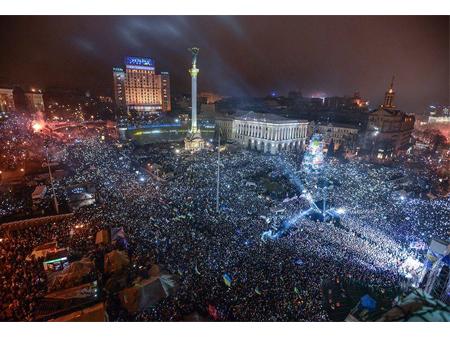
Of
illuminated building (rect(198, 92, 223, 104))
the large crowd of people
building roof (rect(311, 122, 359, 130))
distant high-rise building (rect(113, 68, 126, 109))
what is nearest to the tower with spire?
building roof (rect(311, 122, 359, 130))

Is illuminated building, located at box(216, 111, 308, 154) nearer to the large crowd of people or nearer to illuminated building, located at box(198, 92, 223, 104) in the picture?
the large crowd of people

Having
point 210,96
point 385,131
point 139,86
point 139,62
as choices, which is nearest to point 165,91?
point 139,86

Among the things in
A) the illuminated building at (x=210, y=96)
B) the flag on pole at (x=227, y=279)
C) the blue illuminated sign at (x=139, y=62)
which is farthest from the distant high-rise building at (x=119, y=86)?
the flag on pole at (x=227, y=279)

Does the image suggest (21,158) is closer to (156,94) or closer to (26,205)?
(26,205)

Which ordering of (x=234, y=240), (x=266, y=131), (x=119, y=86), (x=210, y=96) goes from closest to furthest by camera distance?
(x=234, y=240) → (x=266, y=131) → (x=119, y=86) → (x=210, y=96)

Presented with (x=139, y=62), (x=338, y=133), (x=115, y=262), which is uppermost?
(x=139, y=62)

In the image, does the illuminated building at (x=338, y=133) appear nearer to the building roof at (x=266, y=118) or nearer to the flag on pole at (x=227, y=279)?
the building roof at (x=266, y=118)

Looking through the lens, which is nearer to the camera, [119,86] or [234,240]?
[234,240]

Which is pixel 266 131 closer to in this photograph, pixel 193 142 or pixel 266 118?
pixel 266 118
